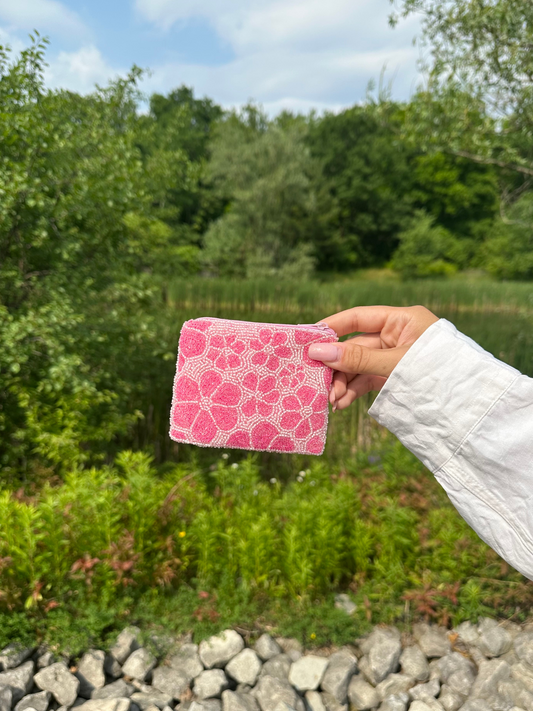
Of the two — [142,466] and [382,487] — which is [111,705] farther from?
[382,487]

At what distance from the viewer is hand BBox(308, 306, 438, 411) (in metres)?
1.24

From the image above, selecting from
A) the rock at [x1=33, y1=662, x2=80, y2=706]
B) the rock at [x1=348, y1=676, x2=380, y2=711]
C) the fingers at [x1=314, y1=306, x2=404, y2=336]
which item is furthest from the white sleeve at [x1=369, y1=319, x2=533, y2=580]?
the rock at [x1=33, y1=662, x2=80, y2=706]

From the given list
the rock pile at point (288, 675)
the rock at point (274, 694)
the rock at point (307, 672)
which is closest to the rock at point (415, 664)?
the rock pile at point (288, 675)

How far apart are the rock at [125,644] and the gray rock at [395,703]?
115 cm

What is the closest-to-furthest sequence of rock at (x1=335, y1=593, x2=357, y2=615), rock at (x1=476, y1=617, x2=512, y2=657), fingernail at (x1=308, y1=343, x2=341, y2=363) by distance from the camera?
fingernail at (x1=308, y1=343, x2=341, y2=363) → rock at (x1=476, y1=617, x2=512, y2=657) → rock at (x1=335, y1=593, x2=357, y2=615)

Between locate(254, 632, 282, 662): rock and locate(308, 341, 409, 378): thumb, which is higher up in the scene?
locate(308, 341, 409, 378): thumb

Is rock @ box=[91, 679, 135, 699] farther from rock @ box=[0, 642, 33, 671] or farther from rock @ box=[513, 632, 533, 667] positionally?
rock @ box=[513, 632, 533, 667]

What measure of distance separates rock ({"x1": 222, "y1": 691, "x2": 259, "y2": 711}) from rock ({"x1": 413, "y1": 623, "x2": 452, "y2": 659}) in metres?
0.86

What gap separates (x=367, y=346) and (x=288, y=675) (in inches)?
68.8

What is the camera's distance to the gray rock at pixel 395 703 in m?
2.18

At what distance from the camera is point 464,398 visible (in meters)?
0.92

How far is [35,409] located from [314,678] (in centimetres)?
228

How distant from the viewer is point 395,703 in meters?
2.19

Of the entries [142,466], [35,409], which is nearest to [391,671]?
[142,466]
